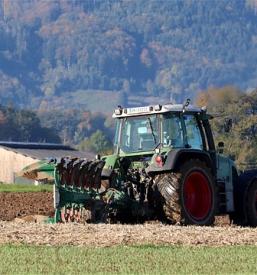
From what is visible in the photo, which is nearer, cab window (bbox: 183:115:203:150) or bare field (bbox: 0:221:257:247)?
bare field (bbox: 0:221:257:247)

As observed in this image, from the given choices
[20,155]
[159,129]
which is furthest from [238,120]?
[159,129]

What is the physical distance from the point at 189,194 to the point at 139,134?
1.70 metres

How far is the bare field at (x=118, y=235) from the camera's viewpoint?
54.7 ft

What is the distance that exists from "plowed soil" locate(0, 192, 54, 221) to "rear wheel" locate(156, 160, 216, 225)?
5.51 meters

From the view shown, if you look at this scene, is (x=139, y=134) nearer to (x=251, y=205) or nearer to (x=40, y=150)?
(x=251, y=205)

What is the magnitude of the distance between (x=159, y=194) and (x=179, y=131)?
1560 mm

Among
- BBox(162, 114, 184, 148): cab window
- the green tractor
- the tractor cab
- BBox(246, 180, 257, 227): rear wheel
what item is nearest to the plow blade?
the green tractor

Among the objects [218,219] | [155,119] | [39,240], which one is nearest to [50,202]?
[218,219]

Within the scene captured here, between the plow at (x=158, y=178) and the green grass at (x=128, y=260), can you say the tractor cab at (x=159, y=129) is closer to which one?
the plow at (x=158, y=178)

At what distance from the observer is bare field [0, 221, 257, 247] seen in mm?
16672

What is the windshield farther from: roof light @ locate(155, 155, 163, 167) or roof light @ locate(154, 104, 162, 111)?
roof light @ locate(155, 155, 163, 167)

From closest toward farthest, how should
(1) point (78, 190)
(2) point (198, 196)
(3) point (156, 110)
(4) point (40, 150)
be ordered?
(1) point (78, 190)
(2) point (198, 196)
(3) point (156, 110)
(4) point (40, 150)

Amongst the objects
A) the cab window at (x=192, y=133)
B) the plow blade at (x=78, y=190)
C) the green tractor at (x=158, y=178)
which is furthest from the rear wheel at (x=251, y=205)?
the plow blade at (x=78, y=190)

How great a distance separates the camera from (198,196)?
20.9 meters
